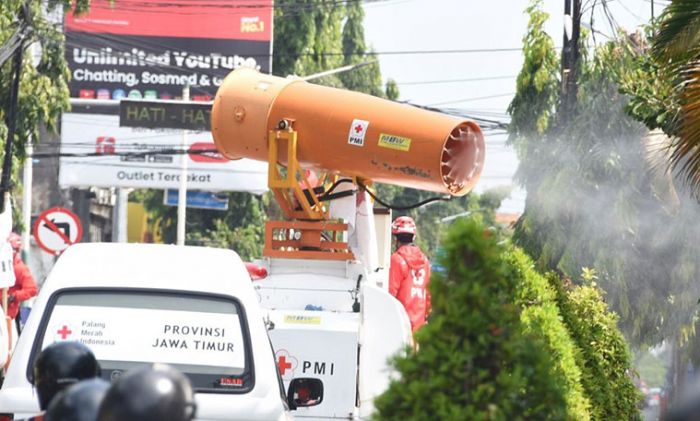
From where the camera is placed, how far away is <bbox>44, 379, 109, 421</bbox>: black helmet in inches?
152

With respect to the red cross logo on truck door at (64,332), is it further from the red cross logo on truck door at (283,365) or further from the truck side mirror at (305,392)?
the red cross logo on truck door at (283,365)

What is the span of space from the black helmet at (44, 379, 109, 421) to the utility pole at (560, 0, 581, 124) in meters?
16.2

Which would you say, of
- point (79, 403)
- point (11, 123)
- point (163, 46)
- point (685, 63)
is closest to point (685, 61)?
point (685, 63)

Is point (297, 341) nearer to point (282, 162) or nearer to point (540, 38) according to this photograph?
point (282, 162)

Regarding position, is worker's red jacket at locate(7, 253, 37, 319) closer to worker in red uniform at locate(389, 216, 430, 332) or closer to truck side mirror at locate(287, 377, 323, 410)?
worker in red uniform at locate(389, 216, 430, 332)

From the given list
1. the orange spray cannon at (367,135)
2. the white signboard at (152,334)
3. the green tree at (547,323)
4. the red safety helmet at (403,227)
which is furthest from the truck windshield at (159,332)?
the red safety helmet at (403,227)

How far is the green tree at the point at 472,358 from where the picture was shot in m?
5.02

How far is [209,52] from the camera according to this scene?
49.5 meters

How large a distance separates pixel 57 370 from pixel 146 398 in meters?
1.14

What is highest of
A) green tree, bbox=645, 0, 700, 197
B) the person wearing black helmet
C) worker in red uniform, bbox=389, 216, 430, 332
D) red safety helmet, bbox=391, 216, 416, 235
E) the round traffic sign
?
green tree, bbox=645, 0, 700, 197

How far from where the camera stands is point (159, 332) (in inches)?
299

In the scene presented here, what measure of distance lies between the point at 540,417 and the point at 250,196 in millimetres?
46159

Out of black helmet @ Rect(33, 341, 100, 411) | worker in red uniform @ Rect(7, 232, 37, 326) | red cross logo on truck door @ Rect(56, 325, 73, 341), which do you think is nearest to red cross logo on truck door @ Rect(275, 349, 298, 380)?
red cross logo on truck door @ Rect(56, 325, 73, 341)

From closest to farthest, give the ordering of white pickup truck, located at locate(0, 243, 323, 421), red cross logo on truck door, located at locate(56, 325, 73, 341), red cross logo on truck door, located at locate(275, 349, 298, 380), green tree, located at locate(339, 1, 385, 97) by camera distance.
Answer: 1. white pickup truck, located at locate(0, 243, 323, 421)
2. red cross logo on truck door, located at locate(56, 325, 73, 341)
3. red cross logo on truck door, located at locate(275, 349, 298, 380)
4. green tree, located at locate(339, 1, 385, 97)
